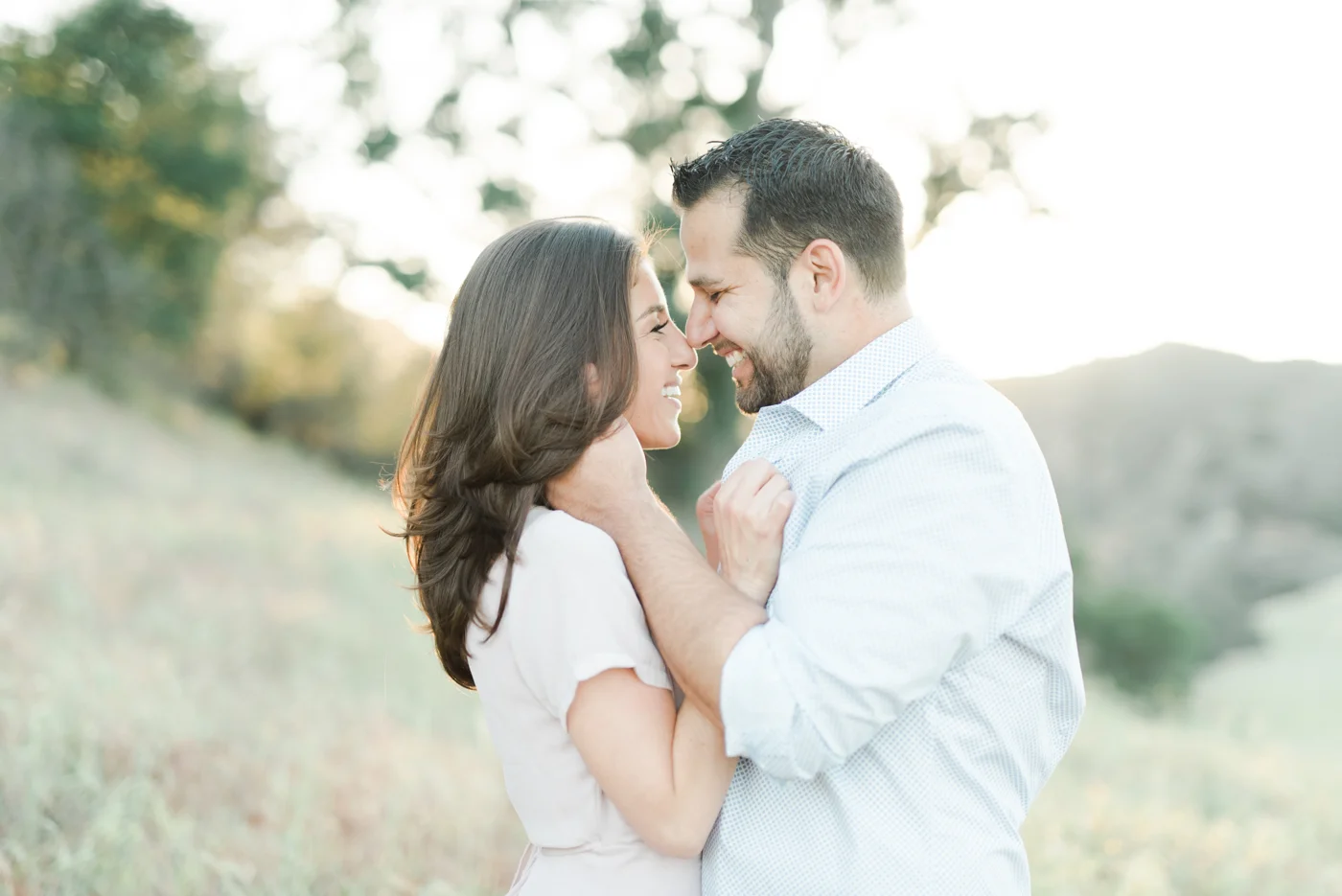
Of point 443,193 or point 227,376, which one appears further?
point 227,376

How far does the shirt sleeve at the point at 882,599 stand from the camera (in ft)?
5.54

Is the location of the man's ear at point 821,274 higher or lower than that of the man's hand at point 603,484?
higher

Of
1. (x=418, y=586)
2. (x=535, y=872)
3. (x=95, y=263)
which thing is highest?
(x=418, y=586)

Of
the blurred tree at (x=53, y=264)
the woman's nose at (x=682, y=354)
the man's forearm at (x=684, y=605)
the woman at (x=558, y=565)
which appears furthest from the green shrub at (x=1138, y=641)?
the blurred tree at (x=53, y=264)

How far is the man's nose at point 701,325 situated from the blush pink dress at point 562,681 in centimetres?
57

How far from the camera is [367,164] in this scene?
47.1 ft

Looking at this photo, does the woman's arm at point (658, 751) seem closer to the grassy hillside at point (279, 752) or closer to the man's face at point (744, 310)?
the man's face at point (744, 310)

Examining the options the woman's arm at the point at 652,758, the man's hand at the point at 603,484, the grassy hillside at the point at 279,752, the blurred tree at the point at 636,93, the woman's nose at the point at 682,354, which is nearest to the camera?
the woman's arm at the point at 652,758

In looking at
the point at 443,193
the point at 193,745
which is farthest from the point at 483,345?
the point at 443,193

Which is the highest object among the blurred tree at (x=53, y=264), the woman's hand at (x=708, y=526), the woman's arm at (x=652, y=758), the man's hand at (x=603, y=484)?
the man's hand at (x=603, y=484)

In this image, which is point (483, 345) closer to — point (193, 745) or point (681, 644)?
point (681, 644)

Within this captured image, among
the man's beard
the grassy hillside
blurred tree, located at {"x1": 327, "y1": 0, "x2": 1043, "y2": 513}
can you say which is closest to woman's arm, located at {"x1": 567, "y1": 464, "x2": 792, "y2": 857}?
the man's beard

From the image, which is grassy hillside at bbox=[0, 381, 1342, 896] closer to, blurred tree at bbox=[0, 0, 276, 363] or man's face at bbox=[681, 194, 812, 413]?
man's face at bbox=[681, 194, 812, 413]

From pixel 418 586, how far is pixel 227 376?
25.3 meters
